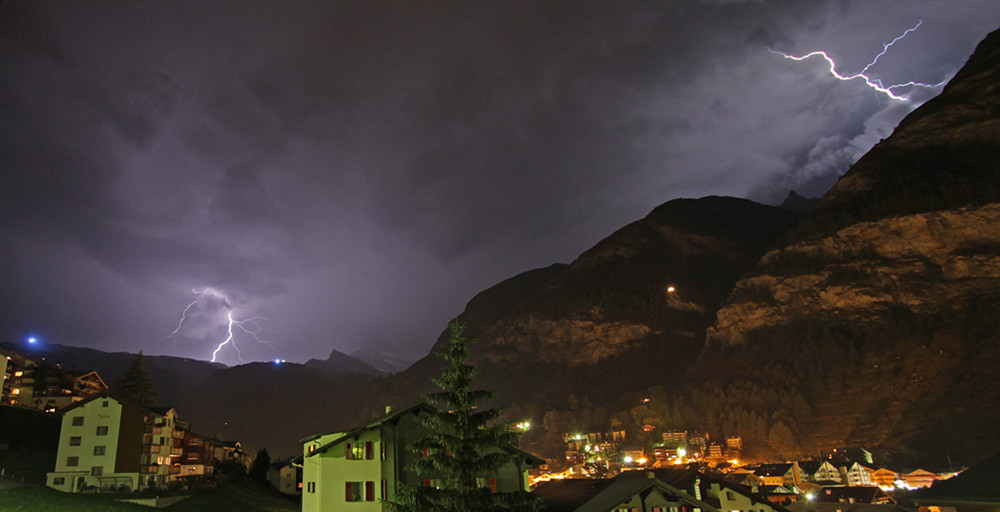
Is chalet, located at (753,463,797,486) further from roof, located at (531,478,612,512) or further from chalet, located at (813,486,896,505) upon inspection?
roof, located at (531,478,612,512)

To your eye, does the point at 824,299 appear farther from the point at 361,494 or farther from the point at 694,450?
the point at 361,494

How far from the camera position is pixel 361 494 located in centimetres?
3109

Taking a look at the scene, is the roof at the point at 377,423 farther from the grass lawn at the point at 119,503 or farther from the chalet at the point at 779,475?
the chalet at the point at 779,475

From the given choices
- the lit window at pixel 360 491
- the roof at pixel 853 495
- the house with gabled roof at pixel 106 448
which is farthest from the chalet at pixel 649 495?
the roof at pixel 853 495

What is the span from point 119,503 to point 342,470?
2056cm

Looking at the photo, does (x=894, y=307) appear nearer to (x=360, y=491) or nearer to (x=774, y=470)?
(x=774, y=470)

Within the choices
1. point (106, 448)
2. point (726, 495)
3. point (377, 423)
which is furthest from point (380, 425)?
point (106, 448)

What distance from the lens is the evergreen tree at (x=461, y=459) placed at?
20109mm

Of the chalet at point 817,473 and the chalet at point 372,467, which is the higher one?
the chalet at point 372,467

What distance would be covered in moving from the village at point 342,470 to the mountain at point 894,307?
2287 cm

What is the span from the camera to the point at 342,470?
102 ft

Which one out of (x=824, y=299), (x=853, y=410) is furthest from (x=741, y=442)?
(x=824, y=299)

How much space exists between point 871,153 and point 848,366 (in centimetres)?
8556

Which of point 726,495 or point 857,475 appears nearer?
point 726,495
